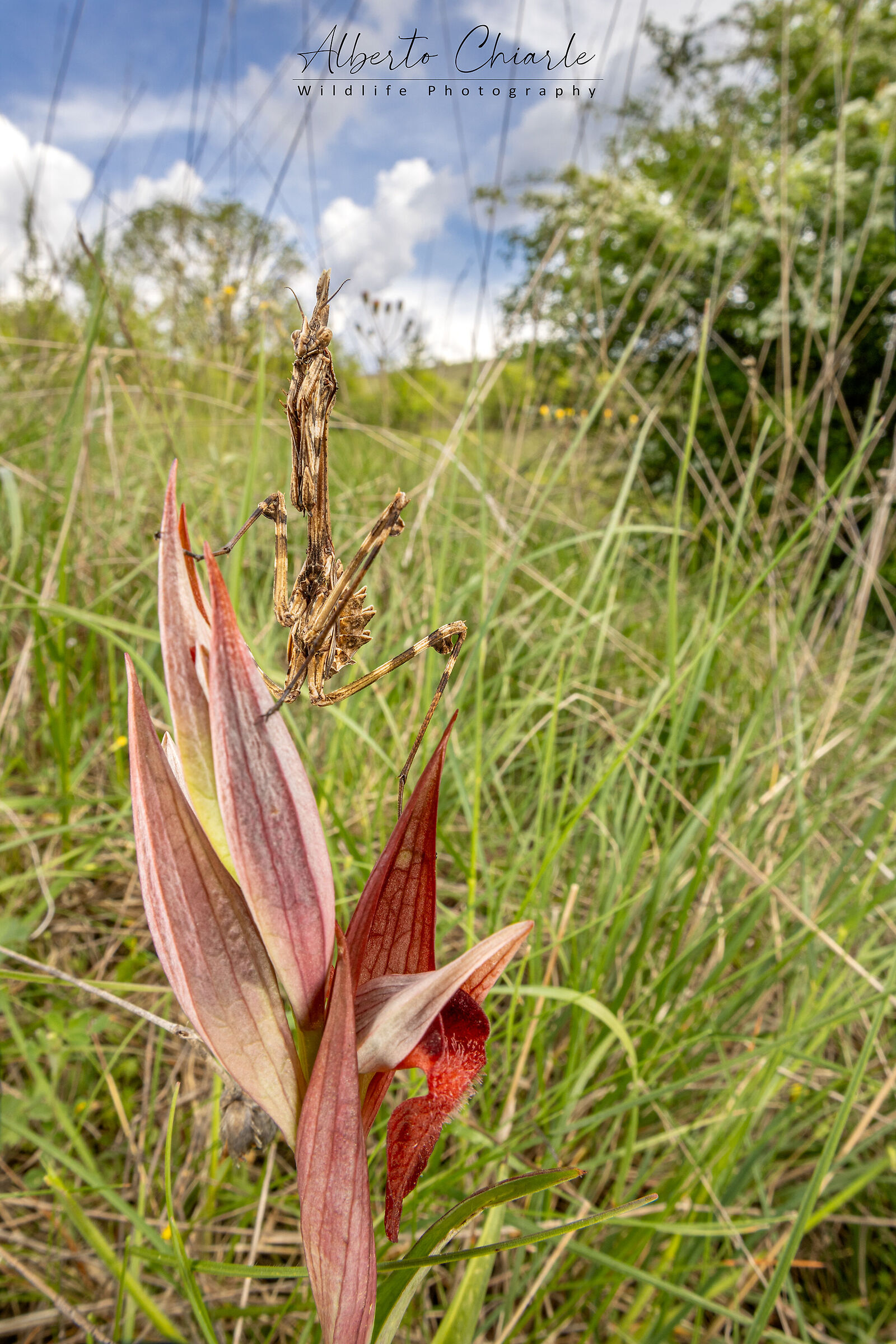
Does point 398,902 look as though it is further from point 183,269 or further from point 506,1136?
point 183,269

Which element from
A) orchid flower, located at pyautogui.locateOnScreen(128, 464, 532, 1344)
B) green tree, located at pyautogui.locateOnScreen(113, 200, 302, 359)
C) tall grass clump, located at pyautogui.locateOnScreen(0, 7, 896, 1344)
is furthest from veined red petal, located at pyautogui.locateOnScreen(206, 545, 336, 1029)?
green tree, located at pyautogui.locateOnScreen(113, 200, 302, 359)

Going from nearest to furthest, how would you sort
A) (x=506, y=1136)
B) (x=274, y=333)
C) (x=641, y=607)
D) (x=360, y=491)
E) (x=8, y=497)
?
(x=506, y=1136), (x=8, y=497), (x=360, y=491), (x=274, y=333), (x=641, y=607)

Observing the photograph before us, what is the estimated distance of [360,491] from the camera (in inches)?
71.4

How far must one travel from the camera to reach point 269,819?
1.00 feet

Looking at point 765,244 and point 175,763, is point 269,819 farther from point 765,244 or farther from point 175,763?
point 765,244

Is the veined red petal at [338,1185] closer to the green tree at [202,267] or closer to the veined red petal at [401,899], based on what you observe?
the veined red petal at [401,899]

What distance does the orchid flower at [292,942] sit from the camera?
296mm

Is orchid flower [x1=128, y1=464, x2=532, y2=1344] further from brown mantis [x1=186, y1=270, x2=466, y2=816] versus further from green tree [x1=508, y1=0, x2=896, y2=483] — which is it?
green tree [x1=508, y1=0, x2=896, y2=483]

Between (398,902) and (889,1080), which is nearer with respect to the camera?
(398,902)

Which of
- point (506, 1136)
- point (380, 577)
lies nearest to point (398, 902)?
point (506, 1136)

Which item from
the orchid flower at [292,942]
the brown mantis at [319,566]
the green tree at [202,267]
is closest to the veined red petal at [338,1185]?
the orchid flower at [292,942]

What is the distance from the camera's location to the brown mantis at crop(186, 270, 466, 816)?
304 mm

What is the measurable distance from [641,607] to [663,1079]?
185 centimetres

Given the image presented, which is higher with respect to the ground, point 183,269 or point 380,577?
point 183,269
